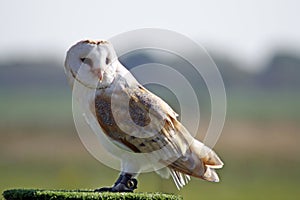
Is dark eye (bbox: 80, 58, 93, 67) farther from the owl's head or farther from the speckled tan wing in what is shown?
the speckled tan wing

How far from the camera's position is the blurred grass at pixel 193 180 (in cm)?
3047

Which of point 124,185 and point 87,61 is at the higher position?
point 87,61

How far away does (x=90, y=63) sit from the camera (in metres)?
10.6

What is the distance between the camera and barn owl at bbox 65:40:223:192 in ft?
35.0

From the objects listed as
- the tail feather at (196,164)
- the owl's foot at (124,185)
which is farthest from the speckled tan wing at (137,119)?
the owl's foot at (124,185)

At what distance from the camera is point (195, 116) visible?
12.4 metres

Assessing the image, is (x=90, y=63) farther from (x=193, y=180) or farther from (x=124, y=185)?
(x=193, y=180)

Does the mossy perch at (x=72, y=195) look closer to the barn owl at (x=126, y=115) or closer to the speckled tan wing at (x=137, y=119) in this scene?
the barn owl at (x=126, y=115)

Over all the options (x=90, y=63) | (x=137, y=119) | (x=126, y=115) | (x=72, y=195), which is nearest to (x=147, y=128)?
(x=137, y=119)

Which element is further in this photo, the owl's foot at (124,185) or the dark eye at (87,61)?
the owl's foot at (124,185)

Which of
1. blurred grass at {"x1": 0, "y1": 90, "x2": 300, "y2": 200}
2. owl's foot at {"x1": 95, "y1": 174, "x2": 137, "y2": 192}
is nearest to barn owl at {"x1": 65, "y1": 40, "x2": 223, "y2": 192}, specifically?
owl's foot at {"x1": 95, "y1": 174, "x2": 137, "y2": 192}

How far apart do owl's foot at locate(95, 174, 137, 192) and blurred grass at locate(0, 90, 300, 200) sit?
12.2m

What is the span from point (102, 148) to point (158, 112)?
Result: 0.71m

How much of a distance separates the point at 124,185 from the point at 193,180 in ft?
72.7
